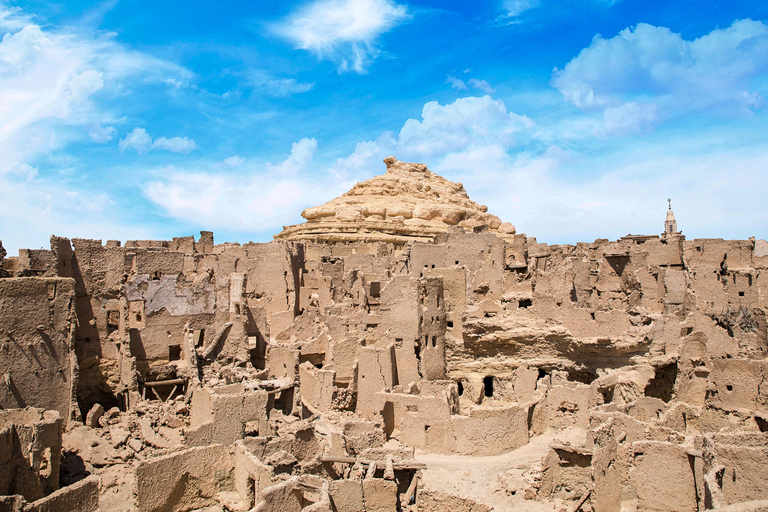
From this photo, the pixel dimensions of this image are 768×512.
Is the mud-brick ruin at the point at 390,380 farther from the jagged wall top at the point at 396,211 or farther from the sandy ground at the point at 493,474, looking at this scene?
the jagged wall top at the point at 396,211

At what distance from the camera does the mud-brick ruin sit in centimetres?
1315

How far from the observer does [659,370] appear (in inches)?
Result: 774

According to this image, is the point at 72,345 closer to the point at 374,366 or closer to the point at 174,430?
the point at 174,430

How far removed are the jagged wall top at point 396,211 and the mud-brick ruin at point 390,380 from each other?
47.1 feet

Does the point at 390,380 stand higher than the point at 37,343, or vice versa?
the point at 37,343

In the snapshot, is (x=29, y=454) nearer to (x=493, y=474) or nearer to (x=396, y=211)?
(x=493, y=474)

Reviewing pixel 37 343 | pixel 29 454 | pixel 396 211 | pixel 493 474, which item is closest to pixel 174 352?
pixel 37 343

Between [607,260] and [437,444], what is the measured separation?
504 inches

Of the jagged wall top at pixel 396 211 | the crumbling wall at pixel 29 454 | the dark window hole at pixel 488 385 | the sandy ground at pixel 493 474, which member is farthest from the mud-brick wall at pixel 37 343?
the jagged wall top at pixel 396 211

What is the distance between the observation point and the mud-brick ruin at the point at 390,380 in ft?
43.1

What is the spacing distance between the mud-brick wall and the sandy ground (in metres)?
9.61

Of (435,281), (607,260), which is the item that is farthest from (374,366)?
(607,260)

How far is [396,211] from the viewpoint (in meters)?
45.2

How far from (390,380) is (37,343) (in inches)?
Answer: 397
